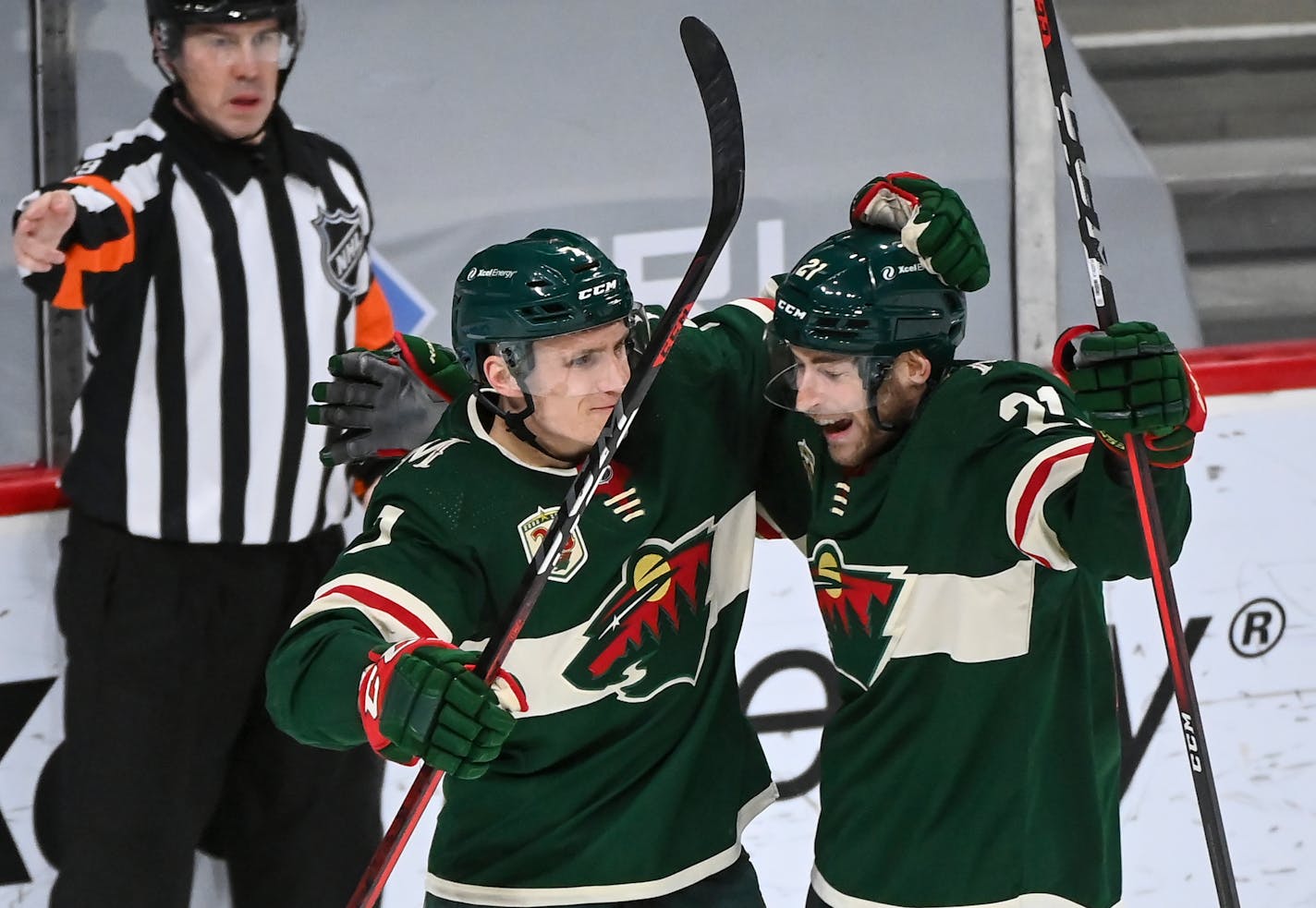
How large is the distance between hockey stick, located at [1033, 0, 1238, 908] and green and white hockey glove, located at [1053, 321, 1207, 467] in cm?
5

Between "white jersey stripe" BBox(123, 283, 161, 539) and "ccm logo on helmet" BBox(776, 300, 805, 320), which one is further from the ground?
"ccm logo on helmet" BBox(776, 300, 805, 320)

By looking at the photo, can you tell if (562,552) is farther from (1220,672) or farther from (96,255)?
(1220,672)

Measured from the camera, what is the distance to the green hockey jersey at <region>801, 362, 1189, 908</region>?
1.83m

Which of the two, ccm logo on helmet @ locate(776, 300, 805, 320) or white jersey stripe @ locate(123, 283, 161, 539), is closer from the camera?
ccm logo on helmet @ locate(776, 300, 805, 320)

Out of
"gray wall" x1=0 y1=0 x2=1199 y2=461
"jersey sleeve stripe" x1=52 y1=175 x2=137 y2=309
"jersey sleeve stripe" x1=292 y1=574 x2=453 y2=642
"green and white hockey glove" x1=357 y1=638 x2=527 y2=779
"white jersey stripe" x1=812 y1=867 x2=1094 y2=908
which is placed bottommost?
"white jersey stripe" x1=812 y1=867 x2=1094 y2=908

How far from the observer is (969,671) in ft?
6.07

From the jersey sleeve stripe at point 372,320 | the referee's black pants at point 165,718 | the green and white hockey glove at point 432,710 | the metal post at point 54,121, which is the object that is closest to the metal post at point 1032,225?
the jersey sleeve stripe at point 372,320

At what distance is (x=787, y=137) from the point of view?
3.10m

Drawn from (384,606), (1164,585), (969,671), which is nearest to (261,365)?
(384,606)

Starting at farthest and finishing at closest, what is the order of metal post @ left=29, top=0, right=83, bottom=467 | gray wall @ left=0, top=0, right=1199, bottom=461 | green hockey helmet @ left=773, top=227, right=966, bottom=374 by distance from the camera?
gray wall @ left=0, top=0, right=1199, bottom=461
metal post @ left=29, top=0, right=83, bottom=467
green hockey helmet @ left=773, top=227, right=966, bottom=374

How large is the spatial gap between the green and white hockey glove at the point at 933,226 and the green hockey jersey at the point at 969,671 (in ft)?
0.34

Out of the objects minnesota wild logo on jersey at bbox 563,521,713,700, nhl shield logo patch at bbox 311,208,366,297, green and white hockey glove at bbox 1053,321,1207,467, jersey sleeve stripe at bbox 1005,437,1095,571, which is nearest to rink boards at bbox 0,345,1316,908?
nhl shield logo patch at bbox 311,208,366,297

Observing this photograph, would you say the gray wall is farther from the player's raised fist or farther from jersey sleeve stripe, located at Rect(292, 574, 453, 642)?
jersey sleeve stripe, located at Rect(292, 574, 453, 642)

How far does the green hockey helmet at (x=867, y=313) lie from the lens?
71.7 inches
